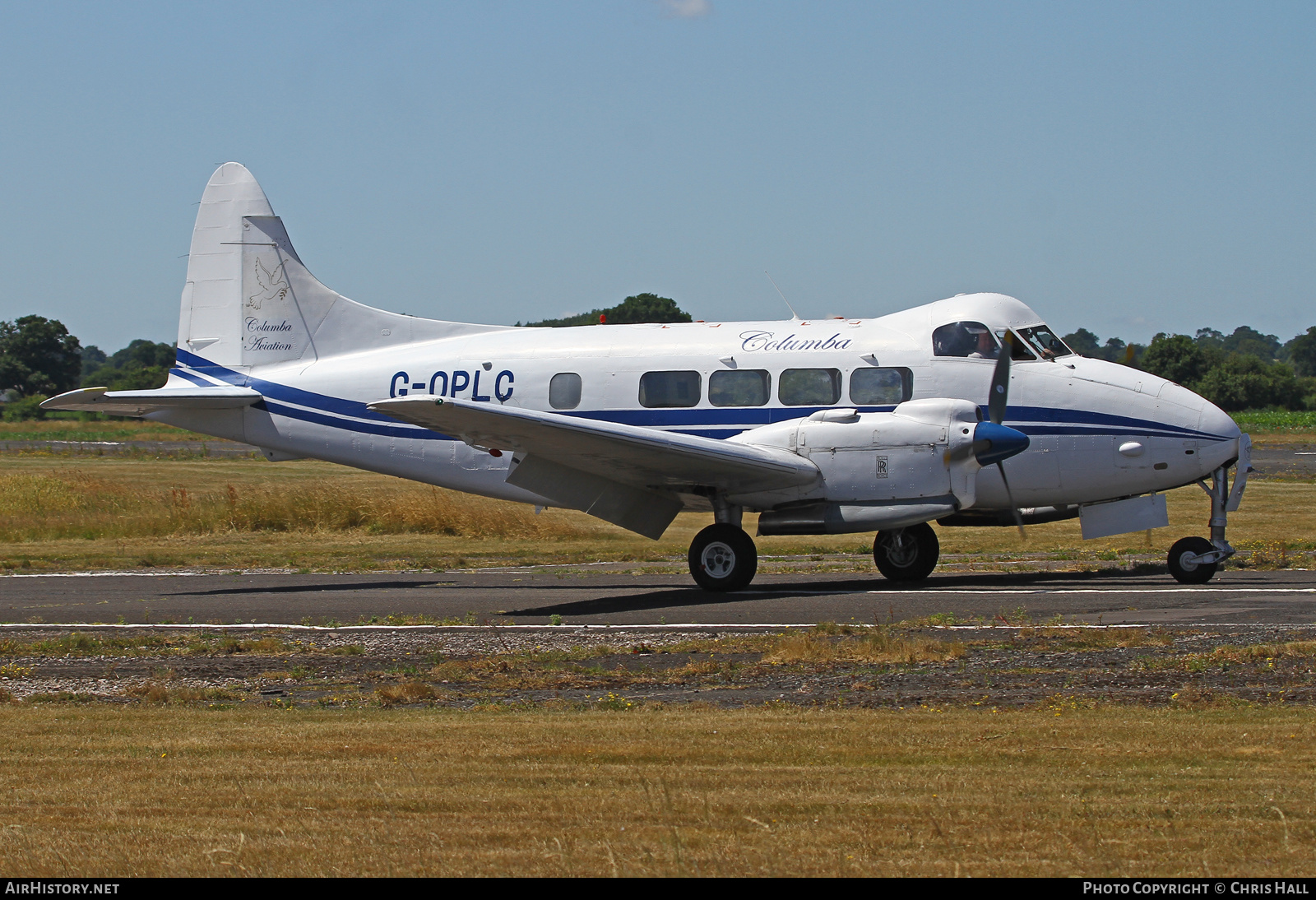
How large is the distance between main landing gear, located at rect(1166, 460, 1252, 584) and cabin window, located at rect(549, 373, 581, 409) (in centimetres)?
879

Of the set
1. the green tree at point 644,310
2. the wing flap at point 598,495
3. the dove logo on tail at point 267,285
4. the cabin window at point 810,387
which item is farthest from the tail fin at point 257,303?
the green tree at point 644,310

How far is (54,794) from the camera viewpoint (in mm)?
7367

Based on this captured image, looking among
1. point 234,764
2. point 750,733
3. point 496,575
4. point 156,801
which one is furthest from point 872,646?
point 496,575

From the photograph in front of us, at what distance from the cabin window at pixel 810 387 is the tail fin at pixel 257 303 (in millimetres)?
5633

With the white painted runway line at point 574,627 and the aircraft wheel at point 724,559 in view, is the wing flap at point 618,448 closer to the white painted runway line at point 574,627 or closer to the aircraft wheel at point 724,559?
the aircraft wheel at point 724,559

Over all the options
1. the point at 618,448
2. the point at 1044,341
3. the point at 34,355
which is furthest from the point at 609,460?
the point at 34,355

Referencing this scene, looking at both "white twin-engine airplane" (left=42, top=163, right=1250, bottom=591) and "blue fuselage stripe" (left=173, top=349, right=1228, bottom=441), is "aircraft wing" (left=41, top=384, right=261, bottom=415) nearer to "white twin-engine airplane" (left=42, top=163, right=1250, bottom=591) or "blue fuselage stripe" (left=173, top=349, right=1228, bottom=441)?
"white twin-engine airplane" (left=42, top=163, right=1250, bottom=591)

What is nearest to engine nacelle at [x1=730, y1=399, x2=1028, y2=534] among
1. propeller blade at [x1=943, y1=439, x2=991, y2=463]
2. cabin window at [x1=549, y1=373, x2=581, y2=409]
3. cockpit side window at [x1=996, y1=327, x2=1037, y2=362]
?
propeller blade at [x1=943, y1=439, x2=991, y2=463]

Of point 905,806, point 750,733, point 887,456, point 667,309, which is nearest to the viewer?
point 905,806

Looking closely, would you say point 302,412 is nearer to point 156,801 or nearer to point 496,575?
point 496,575

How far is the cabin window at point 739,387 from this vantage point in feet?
62.1

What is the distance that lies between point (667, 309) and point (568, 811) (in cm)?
7353

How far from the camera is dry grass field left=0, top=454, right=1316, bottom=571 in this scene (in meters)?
26.2

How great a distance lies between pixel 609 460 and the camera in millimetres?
17484
